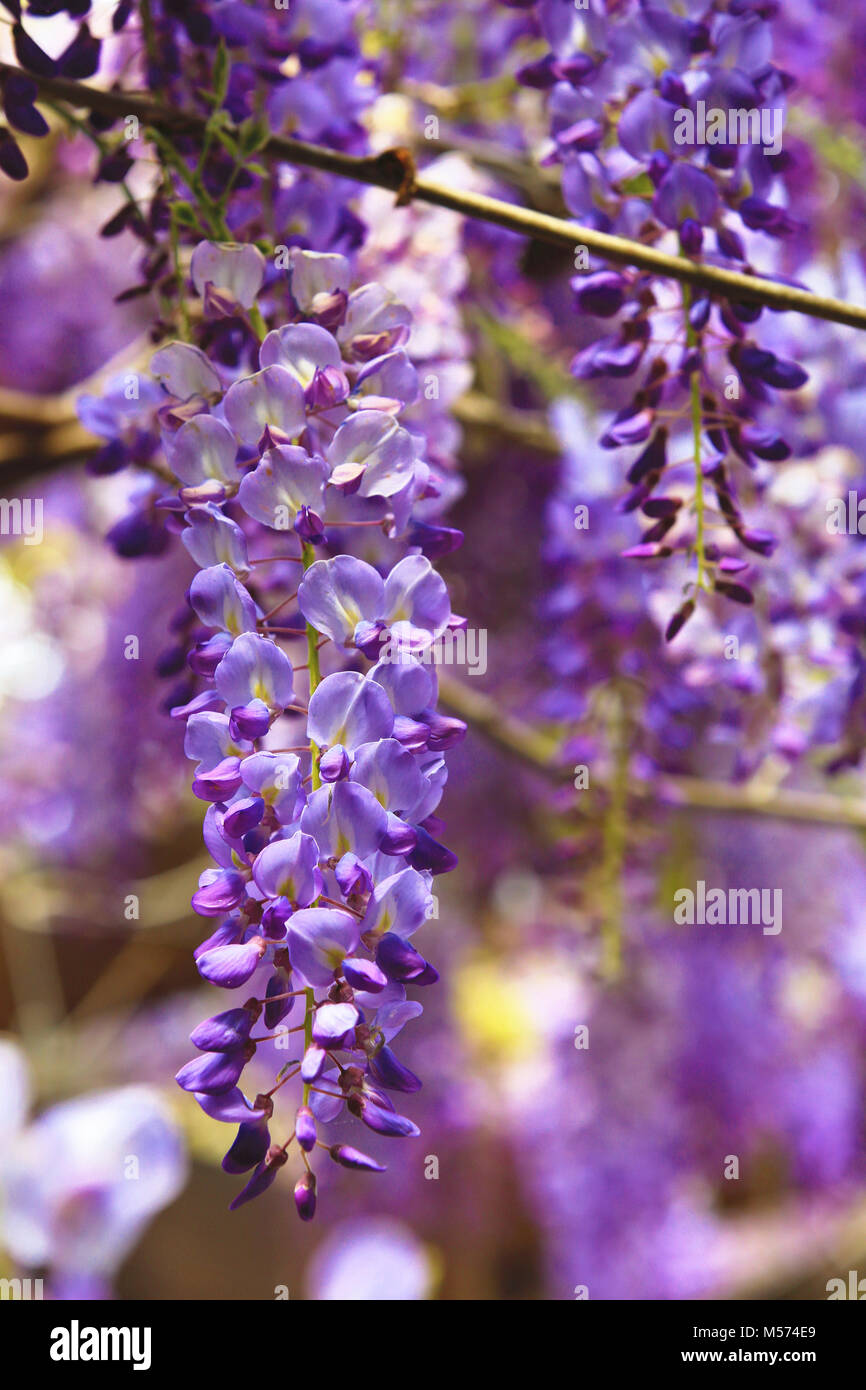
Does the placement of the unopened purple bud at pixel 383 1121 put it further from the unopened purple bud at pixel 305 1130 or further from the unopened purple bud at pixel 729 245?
the unopened purple bud at pixel 729 245

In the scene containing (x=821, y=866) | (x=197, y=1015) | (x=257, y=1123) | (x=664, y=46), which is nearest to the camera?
(x=257, y=1123)

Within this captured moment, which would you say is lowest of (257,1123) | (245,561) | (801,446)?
(257,1123)

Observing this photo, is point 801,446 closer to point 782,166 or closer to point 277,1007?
point 782,166

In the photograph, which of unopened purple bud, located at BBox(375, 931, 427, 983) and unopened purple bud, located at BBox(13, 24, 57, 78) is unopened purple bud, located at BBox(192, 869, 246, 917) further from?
unopened purple bud, located at BBox(13, 24, 57, 78)

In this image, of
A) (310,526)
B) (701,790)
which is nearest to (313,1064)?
(310,526)

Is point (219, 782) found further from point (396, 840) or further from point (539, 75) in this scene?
point (539, 75)

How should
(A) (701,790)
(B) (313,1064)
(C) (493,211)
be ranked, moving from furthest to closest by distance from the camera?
1. (A) (701,790)
2. (C) (493,211)
3. (B) (313,1064)

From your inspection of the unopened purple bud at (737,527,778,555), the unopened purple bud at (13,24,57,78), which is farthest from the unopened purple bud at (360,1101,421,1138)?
the unopened purple bud at (13,24,57,78)
